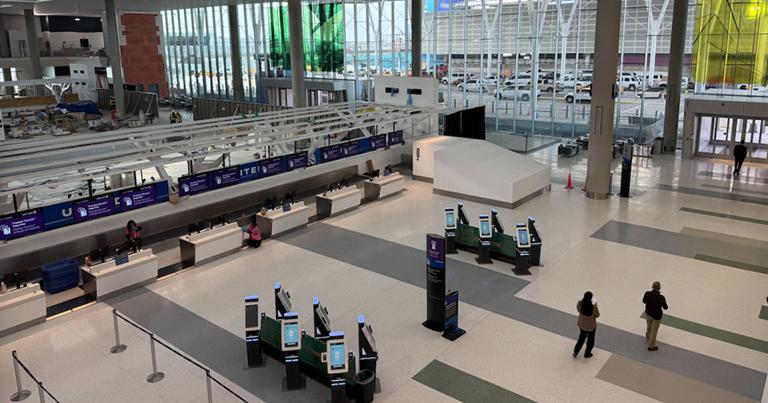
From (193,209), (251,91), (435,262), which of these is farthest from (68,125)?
(435,262)

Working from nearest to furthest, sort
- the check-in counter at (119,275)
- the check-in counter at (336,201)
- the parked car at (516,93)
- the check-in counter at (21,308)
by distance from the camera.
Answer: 1. the check-in counter at (21,308)
2. the check-in counter at (119,275)
3. the check-in counter at (336,201)
4. the parked car at (516,93)

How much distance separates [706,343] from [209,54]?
155 feet

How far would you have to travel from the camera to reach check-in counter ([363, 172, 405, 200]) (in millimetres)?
18469

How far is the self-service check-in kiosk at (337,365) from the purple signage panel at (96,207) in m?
7.77

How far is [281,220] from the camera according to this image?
15008 millimetres

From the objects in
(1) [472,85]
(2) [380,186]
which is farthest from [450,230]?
(1) [472,85]

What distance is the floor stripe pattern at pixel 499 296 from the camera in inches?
337

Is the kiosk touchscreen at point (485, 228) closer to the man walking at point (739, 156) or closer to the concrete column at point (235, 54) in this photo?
the man walking at point (739, 156)

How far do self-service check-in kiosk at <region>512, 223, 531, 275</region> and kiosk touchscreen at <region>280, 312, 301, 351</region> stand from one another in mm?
5731

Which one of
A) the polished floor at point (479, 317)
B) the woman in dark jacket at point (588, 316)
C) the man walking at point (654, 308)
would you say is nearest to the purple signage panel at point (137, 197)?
the polished floor at point (479, 317)

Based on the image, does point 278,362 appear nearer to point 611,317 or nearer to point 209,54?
point 611,317

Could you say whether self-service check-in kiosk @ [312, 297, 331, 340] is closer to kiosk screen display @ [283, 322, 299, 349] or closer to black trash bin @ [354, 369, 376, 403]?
kiosk screen display @ [283, 322, 299, 349]

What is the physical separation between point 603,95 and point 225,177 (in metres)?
11.4

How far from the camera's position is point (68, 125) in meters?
35.3
